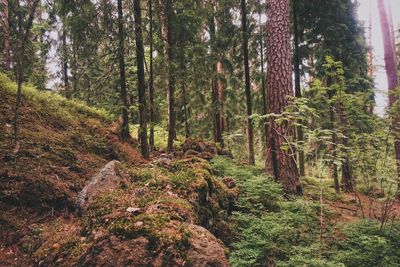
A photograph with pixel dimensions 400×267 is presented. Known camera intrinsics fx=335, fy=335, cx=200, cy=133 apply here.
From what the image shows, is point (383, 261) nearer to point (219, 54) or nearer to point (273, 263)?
point (273, 263)

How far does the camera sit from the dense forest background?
20.2ft

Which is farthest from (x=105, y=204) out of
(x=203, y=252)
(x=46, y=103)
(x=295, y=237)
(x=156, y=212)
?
(x=46, y=103)

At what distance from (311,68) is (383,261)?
1196 centimetres

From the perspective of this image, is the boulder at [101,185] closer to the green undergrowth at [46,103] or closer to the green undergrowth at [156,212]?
the green undergrowth at [156,212]

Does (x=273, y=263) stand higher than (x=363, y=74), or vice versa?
(x=363, y=74)

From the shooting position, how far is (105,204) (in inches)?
153

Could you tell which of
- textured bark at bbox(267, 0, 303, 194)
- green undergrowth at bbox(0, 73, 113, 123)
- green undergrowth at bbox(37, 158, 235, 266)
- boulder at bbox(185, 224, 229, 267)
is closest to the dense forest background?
textured bark at bbox(267, 0, 303, 194)

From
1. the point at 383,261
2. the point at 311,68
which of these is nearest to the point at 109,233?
the point at 383,261

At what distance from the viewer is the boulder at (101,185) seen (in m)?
4.53

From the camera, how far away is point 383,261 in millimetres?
4656

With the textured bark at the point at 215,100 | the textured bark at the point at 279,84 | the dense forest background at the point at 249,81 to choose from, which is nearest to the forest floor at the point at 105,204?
the dense forest background at the point at 249,81

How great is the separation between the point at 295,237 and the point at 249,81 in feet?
30.3

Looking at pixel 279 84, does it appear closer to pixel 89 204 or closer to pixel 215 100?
pixel 89 204

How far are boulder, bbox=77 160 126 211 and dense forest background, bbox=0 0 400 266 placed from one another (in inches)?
74.0
